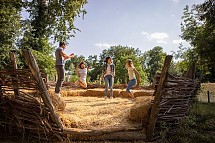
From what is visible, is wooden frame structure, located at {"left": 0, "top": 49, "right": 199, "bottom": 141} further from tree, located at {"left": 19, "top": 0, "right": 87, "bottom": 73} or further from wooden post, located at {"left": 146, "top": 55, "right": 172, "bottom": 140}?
tree, located at {"left": 19, "top": 0, "right": 87, "bottom": 73}

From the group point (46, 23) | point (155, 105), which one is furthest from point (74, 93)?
point (46, 23)

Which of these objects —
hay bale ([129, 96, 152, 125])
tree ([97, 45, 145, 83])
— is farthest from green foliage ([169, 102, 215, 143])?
tree ([97, 45, 145, 83])

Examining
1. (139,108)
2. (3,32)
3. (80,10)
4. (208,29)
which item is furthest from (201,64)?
(3,32)

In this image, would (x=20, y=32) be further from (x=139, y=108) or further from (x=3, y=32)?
(x=139, y=108)

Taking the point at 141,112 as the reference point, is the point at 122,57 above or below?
above

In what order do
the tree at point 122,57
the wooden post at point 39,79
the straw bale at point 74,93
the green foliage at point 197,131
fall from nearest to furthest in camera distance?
the wooden post at point 39,79, the green foliage at point 197,131, the straw bale at point 74,93, the tree at point 122,57

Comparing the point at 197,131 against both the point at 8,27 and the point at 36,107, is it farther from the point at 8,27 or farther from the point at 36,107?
the point at 8,27

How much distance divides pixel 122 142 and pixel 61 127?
1.15m

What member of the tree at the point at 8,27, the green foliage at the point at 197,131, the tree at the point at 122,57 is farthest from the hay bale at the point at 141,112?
the tree at the point at 122,57

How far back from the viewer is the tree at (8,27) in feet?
46.5

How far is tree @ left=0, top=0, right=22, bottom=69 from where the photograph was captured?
1417cm

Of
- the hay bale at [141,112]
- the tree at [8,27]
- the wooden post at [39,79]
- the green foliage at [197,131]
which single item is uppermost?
the tree at [8,27]

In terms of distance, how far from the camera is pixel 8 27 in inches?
576

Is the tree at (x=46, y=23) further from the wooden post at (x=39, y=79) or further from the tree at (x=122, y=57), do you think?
the tree at (x=122, y=57)
